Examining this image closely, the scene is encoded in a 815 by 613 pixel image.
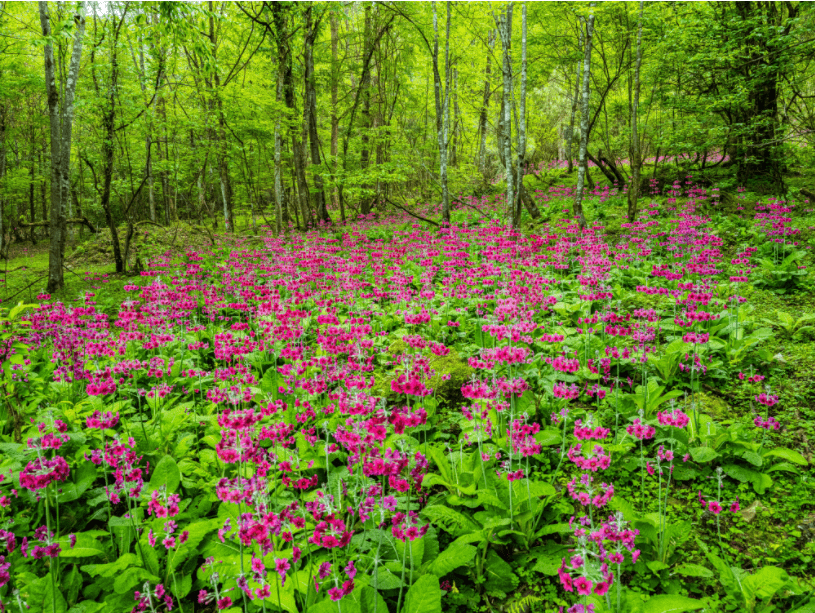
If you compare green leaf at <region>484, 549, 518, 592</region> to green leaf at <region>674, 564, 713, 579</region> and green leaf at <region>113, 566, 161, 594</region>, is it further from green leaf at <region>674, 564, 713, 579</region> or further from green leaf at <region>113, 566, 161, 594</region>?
green leaf at <region>113, 566, 161, 594</region>

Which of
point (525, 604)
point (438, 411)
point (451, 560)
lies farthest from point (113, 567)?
point (438, 411)

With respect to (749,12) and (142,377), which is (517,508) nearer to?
(142,377)

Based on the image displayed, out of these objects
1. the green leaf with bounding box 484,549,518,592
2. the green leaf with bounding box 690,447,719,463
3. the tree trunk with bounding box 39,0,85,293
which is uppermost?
the tree trunk with bounding box 39,0,85,293

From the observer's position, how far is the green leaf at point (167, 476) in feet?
10.6

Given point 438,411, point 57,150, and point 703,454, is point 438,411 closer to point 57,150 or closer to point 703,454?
point 703,454

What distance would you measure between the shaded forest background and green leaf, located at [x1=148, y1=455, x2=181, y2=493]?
6.93 meters

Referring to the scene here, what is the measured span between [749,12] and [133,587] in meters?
18.3

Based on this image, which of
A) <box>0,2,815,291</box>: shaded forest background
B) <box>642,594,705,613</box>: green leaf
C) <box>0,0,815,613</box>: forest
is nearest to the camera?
<box>642,594,705,613</box>: green leaf

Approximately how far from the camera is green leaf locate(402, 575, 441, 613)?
2.26m

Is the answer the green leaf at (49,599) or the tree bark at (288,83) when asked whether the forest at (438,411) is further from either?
the tree bark at (288,83)

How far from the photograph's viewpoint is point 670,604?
2170mm

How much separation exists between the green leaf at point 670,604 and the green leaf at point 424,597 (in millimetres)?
1113

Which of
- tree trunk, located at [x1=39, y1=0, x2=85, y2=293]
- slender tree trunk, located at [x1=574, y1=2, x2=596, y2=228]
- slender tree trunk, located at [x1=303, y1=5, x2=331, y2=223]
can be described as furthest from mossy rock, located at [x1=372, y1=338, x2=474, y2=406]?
slender tree trunk, located at [x1=303, y1=5, x2=331, y2=223]

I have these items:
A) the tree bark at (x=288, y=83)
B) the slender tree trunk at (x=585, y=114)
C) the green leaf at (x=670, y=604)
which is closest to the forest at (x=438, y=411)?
the green leaf at (x=670, y=604)
